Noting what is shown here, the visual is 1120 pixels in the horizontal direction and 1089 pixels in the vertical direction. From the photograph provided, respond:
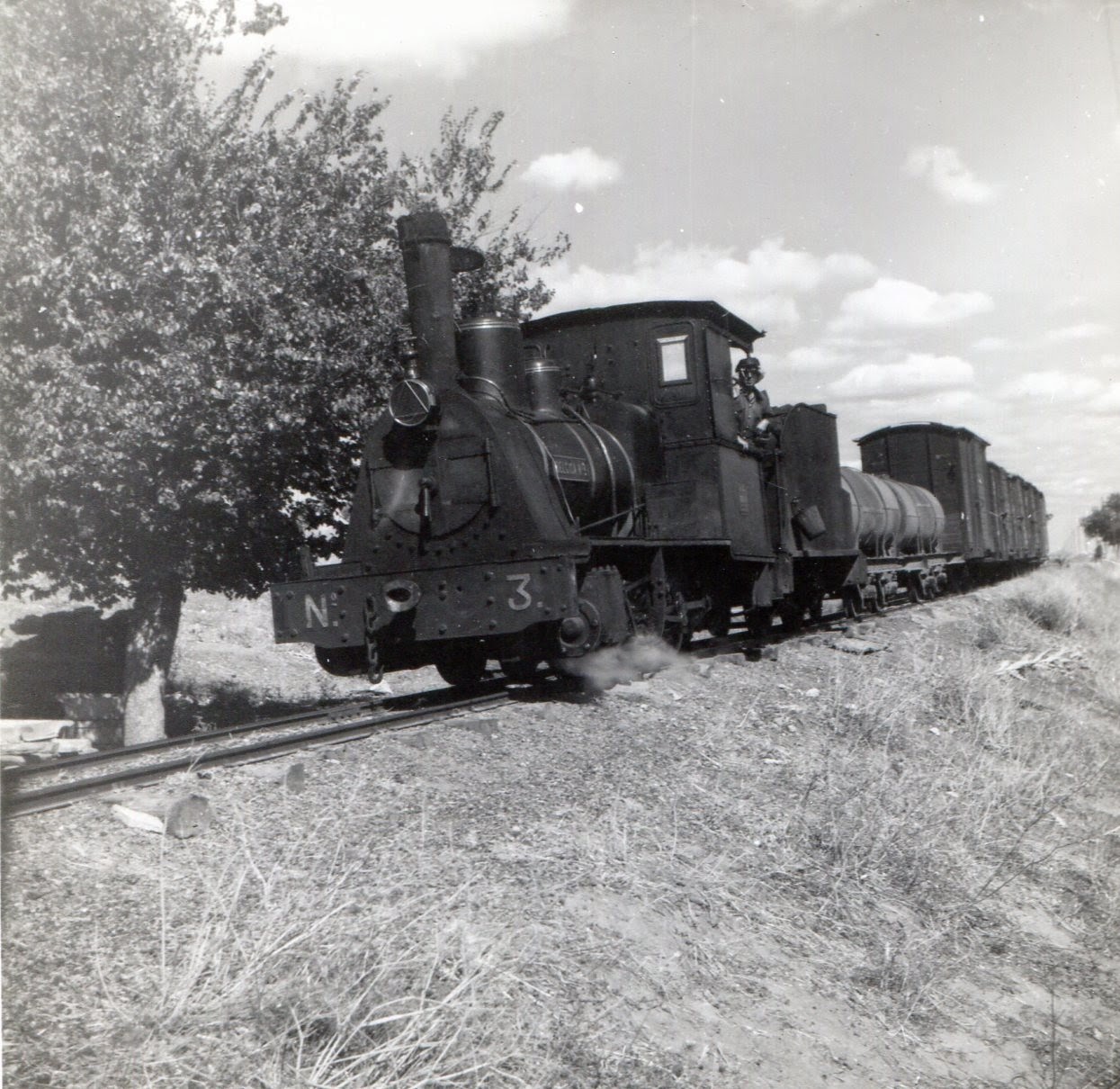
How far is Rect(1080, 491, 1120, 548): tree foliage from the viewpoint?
134 feet

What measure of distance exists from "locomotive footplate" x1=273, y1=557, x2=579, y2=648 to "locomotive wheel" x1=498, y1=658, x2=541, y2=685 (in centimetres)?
122

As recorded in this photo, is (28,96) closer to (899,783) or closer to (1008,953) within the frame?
(899,783)

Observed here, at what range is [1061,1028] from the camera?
15.0 feet

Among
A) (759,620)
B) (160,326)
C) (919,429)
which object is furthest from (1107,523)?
(160,326)

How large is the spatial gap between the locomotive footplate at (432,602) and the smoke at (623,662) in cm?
94

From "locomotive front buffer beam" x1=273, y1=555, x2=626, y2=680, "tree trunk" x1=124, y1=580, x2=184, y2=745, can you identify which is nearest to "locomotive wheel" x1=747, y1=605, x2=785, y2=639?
"locomotive front buffer beam" x1=273, y1=555, x2=626, y2=680

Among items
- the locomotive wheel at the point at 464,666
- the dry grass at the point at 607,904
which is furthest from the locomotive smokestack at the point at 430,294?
the dry grass at the point at 607,904

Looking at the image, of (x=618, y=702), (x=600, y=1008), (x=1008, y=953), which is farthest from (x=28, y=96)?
(x=1008, y=953)

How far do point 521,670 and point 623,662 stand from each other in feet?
2.79

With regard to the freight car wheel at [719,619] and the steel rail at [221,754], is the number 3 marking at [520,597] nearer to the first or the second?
the steel rail at [221,754]

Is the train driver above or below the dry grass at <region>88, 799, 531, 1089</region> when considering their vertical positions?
above

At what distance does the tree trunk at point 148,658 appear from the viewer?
34.7ft

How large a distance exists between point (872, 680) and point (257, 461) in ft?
18.8

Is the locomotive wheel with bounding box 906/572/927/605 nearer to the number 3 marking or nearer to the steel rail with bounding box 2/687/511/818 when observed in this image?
the steel rail with bounding box 2/687/511/818
